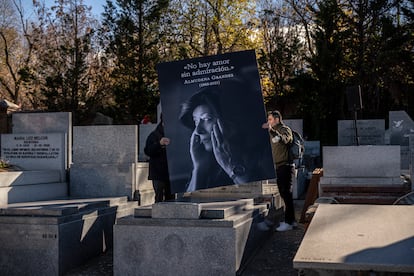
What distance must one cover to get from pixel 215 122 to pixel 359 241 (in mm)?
2497

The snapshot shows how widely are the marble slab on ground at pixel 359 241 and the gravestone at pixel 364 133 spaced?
9.13 m

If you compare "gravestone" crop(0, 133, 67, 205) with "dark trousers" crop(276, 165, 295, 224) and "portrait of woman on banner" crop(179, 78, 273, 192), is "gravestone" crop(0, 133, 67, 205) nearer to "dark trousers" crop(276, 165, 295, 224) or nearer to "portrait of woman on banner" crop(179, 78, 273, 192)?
"portrait of woman on banner" crop(179, 78, 273, 192)

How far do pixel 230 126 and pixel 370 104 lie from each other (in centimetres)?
2212

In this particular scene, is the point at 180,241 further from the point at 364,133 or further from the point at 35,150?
the point at 364,133

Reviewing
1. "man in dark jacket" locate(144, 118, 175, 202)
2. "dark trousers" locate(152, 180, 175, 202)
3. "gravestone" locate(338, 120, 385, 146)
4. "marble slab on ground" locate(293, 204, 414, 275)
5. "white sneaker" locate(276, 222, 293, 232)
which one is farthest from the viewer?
"gravestone" locate(338, 120, 385, 146)

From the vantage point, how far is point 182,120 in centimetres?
568

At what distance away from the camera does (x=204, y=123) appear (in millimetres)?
5645

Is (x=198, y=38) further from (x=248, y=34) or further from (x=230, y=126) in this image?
(x=230, y=126)

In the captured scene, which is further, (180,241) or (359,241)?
(180,241)

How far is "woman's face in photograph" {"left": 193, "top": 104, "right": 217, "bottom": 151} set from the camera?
5.63 metres

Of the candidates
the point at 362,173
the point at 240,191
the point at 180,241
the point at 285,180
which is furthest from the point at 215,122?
the point at 362,173

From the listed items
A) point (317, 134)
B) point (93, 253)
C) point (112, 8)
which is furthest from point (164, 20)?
point (93, 253)

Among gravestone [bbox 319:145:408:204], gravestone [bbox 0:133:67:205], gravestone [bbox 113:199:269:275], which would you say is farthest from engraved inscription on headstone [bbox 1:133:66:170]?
gravestone [bbox 319:145:408:204]

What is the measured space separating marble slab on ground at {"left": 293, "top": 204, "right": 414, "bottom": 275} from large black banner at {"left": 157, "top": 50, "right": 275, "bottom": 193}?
1.19 m
